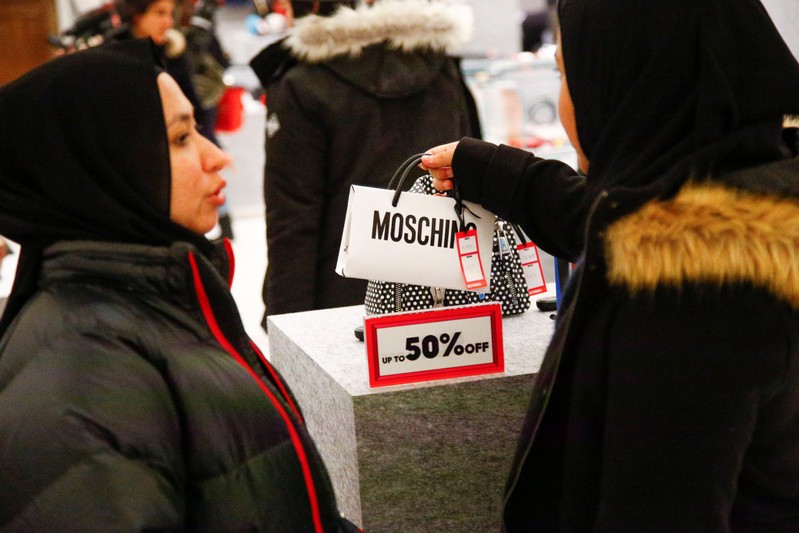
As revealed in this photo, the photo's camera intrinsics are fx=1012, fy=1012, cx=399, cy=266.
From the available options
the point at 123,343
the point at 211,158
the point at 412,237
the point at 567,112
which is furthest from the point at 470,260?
the point at 123,343

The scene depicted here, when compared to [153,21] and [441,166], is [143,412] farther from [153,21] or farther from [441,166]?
[153,21]

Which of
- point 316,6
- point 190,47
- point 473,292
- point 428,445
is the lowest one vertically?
point 428,445

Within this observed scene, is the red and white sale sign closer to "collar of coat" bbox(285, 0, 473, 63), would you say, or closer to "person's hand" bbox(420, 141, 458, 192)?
"person's hand" bbox(420, 141, 458, 192)

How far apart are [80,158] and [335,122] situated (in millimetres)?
1589

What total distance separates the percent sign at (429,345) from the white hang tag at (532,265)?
17.2 inches

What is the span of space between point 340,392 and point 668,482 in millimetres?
747

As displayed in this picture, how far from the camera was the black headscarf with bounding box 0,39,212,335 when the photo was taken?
56.7 inches

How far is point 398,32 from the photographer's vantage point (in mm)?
3090

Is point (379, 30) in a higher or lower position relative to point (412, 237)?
higher

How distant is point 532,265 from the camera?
2.28 m

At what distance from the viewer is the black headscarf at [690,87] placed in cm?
142

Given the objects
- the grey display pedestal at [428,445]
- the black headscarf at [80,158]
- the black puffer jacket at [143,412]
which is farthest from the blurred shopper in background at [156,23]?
the black puffer jacket at [143,412]

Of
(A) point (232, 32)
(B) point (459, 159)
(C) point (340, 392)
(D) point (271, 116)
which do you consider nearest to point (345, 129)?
(D) point (271, 116)

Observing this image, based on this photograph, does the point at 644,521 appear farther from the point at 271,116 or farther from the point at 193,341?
the point at 271,116
